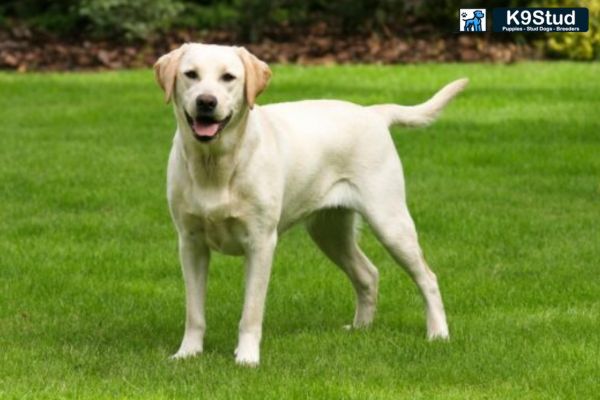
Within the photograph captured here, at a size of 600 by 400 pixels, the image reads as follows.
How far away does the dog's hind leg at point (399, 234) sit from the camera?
738 centimetres

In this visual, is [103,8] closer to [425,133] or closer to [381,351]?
[425,133]

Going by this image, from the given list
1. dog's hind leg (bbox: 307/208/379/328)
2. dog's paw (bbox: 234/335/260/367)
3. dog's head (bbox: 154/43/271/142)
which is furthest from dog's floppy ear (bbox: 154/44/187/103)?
dog's hind leg (bbox: 307/208/379/328)

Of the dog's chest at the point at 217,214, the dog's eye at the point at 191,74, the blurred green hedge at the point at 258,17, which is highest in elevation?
the dog's eye at the point at 191,74

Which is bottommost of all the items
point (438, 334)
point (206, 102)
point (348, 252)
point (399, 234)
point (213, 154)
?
point (438, 334)

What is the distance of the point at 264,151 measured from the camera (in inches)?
271

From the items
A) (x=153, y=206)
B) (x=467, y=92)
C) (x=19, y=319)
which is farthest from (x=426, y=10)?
(x=19, y=319)

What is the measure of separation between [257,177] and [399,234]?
37.5 inches

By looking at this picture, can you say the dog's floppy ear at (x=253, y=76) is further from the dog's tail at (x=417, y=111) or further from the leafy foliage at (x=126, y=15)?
the leafy foliage at (x=126, y=15)

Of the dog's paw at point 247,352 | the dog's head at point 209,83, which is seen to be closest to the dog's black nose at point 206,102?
the dog's head at point 209,83

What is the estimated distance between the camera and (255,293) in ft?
22.5

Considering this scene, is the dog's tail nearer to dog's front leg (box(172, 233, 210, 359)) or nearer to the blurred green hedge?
dog's front leg (box(172, 233, 210, 359))

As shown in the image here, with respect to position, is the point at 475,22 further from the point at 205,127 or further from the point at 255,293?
the point at 205,127

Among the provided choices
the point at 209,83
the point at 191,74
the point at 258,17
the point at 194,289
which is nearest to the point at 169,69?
the point at 191,74

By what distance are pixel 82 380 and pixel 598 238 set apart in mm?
4505
